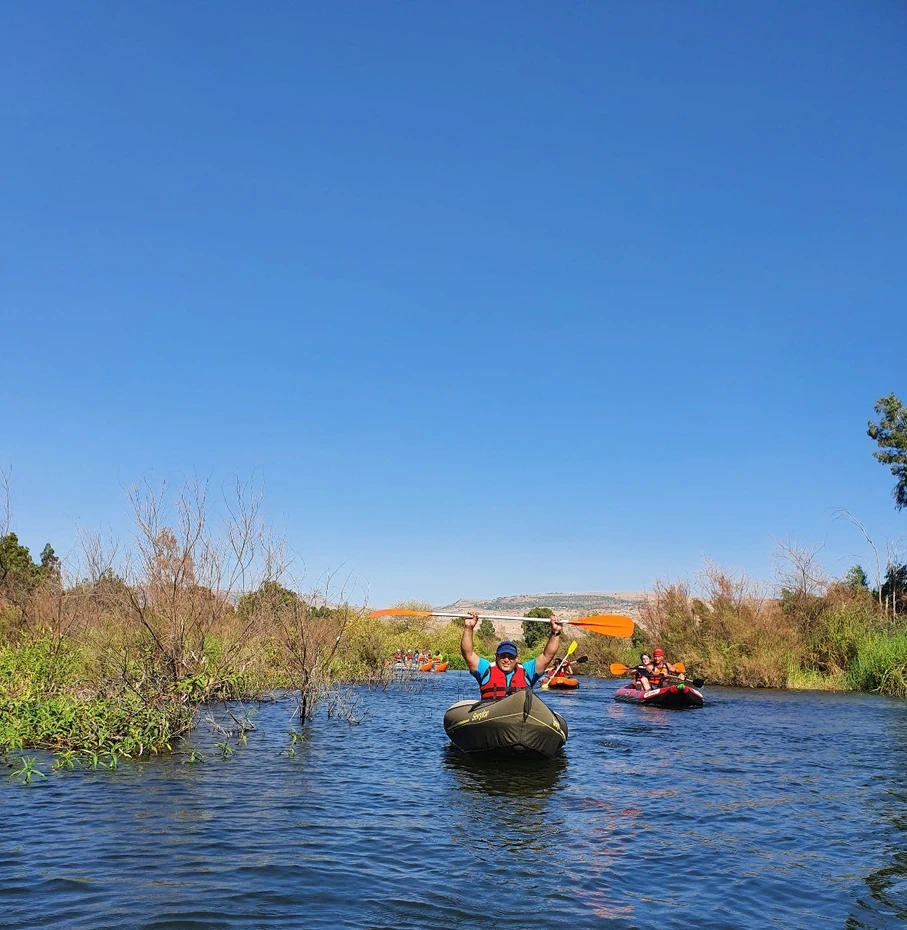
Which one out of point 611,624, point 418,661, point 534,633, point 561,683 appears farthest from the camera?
point 534,633

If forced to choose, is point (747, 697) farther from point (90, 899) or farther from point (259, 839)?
point (90, 899)

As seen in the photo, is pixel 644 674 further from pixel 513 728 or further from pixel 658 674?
pixel 513 728

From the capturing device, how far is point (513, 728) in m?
11.4

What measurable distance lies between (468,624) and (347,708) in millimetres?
5631

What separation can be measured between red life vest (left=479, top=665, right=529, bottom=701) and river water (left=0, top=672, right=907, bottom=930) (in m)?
1.03

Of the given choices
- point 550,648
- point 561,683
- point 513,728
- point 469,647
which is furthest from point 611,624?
point 561,683

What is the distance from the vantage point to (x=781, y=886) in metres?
6.69

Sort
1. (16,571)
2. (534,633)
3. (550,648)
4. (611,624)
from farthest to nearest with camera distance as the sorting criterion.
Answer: (534,633) → (16,571) → (611,624) → (550,648)

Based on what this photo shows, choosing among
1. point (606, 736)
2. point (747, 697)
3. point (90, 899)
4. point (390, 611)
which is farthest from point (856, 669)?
point (90, 899)

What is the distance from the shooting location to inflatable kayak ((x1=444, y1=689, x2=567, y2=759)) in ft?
37.1

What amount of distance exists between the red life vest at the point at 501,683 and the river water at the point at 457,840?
3.39ft

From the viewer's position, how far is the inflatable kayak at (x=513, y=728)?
37.1 feet

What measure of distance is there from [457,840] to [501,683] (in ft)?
14.9

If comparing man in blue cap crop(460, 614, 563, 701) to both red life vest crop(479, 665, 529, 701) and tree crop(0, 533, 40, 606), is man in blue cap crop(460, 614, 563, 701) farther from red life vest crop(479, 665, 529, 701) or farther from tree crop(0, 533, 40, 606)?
tree crop(0, 533, 40, 606)
